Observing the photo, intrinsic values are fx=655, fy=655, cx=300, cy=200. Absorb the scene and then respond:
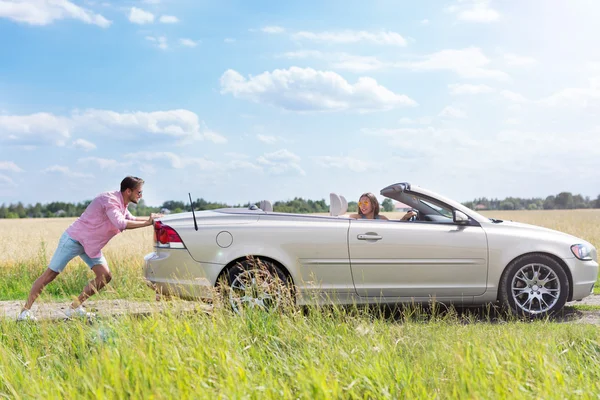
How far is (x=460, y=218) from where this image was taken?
7871 millimetres

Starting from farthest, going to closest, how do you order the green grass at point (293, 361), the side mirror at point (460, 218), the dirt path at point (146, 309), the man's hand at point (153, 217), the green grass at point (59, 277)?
the green grass at point (59, 277), the side mirror at point (460, 218), the man's hand at point (153, 217), the dirt path at point (146, 309), the green grass at point (293, 361)

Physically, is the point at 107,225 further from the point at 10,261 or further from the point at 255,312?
the point at 10,261

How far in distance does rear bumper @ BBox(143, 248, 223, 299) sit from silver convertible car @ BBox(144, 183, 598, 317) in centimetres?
1

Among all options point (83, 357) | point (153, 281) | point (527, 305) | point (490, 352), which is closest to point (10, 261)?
point (153, 281)

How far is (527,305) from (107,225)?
5.28m

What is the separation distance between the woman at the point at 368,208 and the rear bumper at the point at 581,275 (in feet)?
6.74

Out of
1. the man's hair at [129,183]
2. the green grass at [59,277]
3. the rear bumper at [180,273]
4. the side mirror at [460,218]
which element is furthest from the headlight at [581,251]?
the green grass at [59,277]

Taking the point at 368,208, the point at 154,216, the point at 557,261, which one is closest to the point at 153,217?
the point at 154,216

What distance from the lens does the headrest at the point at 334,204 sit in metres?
8.07

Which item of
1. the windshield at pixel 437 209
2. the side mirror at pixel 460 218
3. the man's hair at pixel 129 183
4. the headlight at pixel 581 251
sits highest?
the man's hair at pixel 129 183

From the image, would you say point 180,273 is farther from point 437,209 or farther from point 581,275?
point 581,275

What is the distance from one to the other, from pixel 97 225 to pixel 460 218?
4455 millimetres

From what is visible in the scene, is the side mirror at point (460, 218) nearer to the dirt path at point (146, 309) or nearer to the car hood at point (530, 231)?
the car hood at point (530, 231)

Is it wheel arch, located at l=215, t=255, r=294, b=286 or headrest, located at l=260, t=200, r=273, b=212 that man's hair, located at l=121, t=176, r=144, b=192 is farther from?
wheel arch, located at l=215, t=255, r=294, b=286
